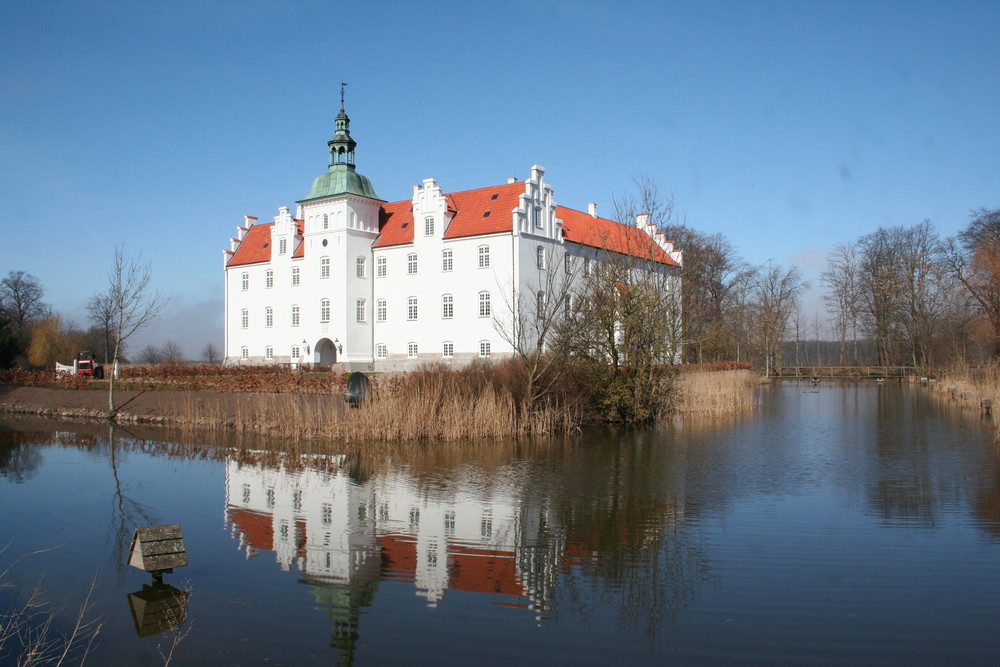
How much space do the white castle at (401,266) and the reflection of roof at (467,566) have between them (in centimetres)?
3004

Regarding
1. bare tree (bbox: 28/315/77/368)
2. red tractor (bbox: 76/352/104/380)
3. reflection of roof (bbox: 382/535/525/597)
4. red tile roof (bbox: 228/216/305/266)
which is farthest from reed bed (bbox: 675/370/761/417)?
bare tree (bbox: 28/315/77/368)

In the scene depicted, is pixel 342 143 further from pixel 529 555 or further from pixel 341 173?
pixel 529 555

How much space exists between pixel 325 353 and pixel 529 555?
39189 millimetres

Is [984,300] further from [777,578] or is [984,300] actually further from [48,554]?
[48,554]

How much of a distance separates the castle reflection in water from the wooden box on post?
42.6 inches

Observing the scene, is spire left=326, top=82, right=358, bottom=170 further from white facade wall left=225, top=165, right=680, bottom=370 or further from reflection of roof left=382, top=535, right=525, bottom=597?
reflection of roof left=382, top=535, right=525, bottom=597

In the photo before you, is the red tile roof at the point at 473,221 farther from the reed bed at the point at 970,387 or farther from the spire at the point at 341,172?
the reed bed at the point at 970,387

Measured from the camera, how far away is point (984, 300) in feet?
115

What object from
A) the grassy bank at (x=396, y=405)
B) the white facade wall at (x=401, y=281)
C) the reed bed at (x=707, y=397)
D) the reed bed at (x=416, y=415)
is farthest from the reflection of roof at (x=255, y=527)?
the white facade wall at (x=401, y=281)

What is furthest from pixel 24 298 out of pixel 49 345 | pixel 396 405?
pixel 396 405

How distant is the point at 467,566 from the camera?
25.7 feet

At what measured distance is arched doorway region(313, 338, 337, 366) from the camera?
45344mm

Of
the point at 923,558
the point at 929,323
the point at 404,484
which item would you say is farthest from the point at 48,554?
the point at 929,323

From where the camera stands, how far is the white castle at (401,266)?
40406 mm
